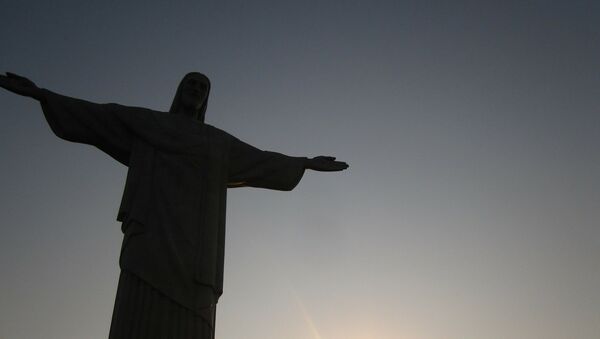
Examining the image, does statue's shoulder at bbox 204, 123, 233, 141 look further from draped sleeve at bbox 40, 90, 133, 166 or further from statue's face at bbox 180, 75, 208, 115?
draped sleeve at bbox 40, 90, 133, 166

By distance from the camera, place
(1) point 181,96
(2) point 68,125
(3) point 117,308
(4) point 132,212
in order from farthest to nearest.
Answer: (1) point 181,96 < (2) point 68,125 < (4) point 132,212 < (3) point 117,308

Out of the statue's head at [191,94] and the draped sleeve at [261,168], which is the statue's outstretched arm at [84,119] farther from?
the draped sleeve at [261,168]

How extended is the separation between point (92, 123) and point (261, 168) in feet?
8.88

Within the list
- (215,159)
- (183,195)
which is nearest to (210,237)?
(183,195)

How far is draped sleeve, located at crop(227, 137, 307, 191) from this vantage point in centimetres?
928

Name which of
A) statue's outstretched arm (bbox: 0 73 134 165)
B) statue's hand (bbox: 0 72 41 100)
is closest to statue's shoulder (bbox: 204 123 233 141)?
statue's outstretched arm (bbox: 0 73 134 165)

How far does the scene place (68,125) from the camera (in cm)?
834

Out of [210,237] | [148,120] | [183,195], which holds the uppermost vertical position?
[148,120]

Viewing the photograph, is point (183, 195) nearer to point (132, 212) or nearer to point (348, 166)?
point (132, 212)

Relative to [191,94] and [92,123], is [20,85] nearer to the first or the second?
[92,123]

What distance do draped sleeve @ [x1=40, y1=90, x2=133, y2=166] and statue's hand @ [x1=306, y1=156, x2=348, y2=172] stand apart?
3.01 metres

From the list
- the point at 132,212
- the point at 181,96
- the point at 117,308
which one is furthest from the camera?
the point at 181,96

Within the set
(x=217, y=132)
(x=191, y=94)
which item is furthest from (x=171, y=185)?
(x=191, y=94)

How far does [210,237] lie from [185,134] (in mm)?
1755
